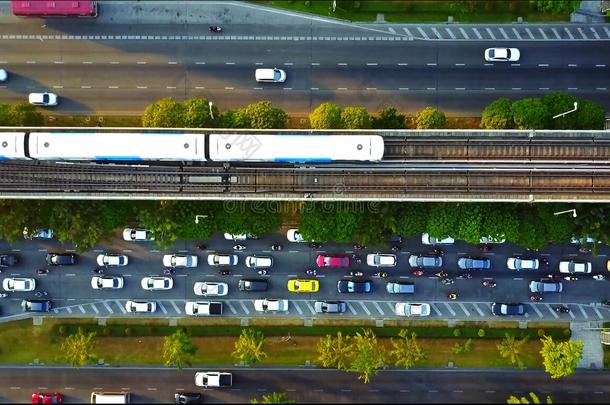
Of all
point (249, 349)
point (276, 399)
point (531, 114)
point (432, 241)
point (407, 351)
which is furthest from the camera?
point (432, 241)

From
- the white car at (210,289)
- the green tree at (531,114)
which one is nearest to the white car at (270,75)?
the white car at (210,289)

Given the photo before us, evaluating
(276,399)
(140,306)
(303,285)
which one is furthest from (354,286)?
(140,306)

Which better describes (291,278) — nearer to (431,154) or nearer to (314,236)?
(314,236)

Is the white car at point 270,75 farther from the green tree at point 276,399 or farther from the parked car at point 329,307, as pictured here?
the green tree at point 276,399

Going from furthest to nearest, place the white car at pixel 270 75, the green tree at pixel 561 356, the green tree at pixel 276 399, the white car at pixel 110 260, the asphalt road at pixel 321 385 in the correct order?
1. the asphalt road at pixel 321 385
2. the white car at pixel 110 260
3. the white car at pixel 270 75
4. the green tree at pixel 276 399
5. the green tree at pixel 561 356

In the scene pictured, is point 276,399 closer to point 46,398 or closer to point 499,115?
point 46,398

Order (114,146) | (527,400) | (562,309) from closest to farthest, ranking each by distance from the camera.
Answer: (114,146)
(527,400)
(562,309)
